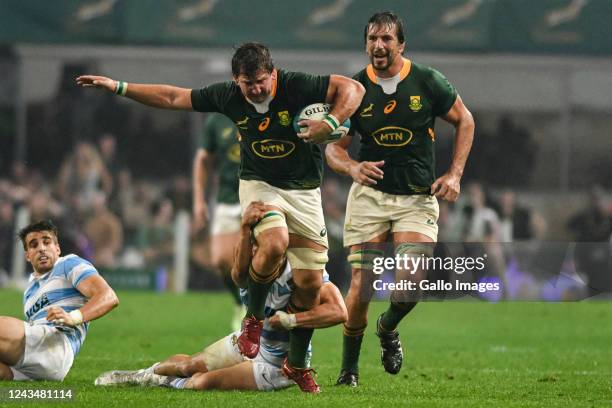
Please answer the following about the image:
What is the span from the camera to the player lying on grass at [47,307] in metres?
10.2

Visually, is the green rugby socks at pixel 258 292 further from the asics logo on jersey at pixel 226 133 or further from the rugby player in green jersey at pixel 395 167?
the asics logo on jersey at pixel 226 133

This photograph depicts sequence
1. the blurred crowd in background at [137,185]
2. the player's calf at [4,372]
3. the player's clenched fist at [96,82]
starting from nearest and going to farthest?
the player's clenched fist at [96,82]
the player's calf at [4,372]
the blurred crowd in background at [137,185]

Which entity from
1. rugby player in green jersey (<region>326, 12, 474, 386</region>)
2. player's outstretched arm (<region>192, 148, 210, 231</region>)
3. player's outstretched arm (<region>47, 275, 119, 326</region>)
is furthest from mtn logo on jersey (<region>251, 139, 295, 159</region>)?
player's outstretched arm (<region>192, 148, 210, 231</region>)

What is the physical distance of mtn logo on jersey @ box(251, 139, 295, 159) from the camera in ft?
32.6

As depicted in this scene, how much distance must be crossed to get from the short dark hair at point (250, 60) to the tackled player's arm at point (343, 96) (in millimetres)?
546

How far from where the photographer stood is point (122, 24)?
904 inches

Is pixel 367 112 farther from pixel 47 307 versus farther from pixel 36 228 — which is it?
pixel 47 307

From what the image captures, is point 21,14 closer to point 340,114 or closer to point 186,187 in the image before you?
point 186,187

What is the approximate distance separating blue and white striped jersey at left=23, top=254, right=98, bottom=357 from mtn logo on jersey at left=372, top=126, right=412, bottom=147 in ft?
7.86

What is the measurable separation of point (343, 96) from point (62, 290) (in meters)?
2.56

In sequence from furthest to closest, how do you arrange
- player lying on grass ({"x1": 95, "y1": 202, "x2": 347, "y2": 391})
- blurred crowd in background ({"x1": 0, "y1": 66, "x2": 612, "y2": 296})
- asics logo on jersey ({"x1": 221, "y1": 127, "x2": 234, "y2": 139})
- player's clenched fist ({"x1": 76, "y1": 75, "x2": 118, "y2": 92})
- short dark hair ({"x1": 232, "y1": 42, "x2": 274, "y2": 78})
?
blurred crowd in background ({"x1": 0, "y1": 66, "x2": 612, "y2": 296})
asics logo on jersey ({"x1": 221, "y1": 127, "x2": 234, "y2": 139})
player lying on grass ({"x1": 95, "y1": 202, "x2": 347, "y2": 391})
player's clenched fist ({"x1": 76, "y1": 75, "x2": 118, "y2": 92})
short dark hair ({"x1": 232, "y1": 42, "x2": 274, "y2": 78})

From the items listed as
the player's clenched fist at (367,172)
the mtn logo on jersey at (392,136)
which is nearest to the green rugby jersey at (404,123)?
the mtn logo on jersey at (392,136)

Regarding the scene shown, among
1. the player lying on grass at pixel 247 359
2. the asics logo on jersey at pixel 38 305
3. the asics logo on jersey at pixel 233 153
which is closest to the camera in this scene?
the player lying on grass at pixel 247 359

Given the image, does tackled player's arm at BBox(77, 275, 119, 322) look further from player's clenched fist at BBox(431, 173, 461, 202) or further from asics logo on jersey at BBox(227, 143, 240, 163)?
asics logo on jersey at BBox(227, 143, 240, 163)
